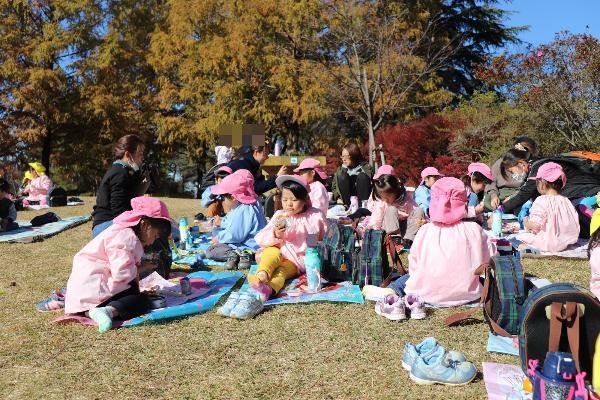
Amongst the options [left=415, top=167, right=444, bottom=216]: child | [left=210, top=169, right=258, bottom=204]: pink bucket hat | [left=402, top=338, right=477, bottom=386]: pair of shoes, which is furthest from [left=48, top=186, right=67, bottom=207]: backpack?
[left=402, top=338, right=477, bottom=386]: pair of shoes

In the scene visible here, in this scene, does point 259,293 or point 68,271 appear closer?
point 259,293

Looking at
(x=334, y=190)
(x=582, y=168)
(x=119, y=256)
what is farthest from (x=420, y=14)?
(x=119, y=256)

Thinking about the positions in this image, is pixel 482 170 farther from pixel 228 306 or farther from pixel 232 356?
pixel 232 356

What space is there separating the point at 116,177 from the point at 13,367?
8.47ft

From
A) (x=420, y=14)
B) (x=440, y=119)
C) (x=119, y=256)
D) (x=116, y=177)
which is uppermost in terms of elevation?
(x=420, y=14)

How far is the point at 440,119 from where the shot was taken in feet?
50.7

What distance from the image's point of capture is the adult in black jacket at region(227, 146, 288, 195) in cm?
803

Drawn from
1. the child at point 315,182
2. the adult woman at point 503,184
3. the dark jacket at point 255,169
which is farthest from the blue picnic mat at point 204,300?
the adult woman at point 503,184

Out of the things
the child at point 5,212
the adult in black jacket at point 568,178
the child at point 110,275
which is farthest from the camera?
the child at point 5,212

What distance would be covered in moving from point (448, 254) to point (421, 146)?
1154 cm

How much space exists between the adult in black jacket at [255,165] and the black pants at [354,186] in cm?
229

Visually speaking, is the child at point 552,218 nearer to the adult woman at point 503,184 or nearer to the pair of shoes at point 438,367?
the adult woman at point 503,184

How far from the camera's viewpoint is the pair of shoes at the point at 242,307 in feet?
14.0

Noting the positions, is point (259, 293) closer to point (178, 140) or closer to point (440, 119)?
point (440, 119)
